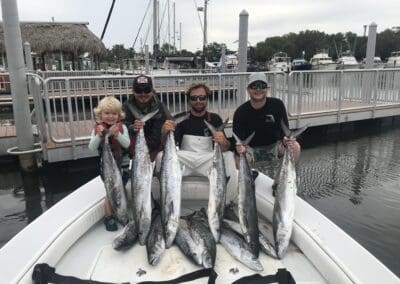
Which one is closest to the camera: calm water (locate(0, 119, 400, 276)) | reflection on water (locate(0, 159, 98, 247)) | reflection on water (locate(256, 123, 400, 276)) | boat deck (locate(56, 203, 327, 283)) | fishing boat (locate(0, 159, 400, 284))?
fishing boat (locate(0, 159, 400, 284))

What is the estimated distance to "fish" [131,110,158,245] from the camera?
3045 millimetres

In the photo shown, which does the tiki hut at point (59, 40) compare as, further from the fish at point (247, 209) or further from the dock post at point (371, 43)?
the fish at point (247, 209)

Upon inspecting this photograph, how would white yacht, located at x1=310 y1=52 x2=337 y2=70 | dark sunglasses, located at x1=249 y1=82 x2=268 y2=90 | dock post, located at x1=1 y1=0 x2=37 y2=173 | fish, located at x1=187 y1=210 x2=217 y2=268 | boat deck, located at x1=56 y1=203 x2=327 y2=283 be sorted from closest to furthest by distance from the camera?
boat deck, located at x1=56 y1=203 x2=327 y2=283
fish, located at x1=187 y1=210 x2=217 y2=268
dark sunglasses, located at x1=249 y1=82 x2=268 y2=90
dock post, located at x1=1 y1=0 x2=37 y2=173
white yacht, located at x1=310 y1=52 x2=337 y2=70

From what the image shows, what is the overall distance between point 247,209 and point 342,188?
14.4ft

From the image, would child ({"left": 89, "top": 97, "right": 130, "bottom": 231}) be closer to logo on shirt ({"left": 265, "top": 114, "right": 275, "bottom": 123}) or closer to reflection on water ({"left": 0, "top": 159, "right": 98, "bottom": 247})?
logo on shirt ({"left": 265, "top": 114, "right": 275, "bottom": 123})

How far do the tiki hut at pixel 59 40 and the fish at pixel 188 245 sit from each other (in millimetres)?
19666

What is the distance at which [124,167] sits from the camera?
387 cm

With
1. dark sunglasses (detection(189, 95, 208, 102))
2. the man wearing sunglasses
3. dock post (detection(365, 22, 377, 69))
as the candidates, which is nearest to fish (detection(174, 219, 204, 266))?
the man wearing sunglasses

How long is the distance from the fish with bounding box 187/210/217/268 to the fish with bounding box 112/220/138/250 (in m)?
0.49

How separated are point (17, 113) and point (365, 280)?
274 inches

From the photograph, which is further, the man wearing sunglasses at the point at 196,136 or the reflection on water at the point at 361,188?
the reflection on water at the point at 361,188

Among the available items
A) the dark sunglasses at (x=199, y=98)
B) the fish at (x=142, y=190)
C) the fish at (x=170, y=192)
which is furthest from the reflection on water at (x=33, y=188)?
the dark sunglasses at (x=199, y=98)

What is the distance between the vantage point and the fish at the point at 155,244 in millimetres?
2732

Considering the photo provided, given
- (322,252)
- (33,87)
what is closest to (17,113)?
(33,87)
